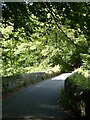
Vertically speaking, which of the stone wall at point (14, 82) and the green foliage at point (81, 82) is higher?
the green foliage at point (81, 82)

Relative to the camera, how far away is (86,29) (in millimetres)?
11023

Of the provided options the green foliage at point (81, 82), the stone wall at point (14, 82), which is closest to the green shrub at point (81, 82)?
the green foliage at point (81, 82)

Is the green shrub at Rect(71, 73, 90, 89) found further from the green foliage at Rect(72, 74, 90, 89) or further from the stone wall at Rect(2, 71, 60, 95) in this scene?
the stone wall at Rect(2, 71, 60, 95)

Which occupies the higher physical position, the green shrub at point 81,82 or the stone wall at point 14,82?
the green shrub at point 81,82

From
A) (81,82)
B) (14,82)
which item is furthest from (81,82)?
(14,82)

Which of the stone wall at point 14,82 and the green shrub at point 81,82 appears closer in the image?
the green shrub at point 81,82

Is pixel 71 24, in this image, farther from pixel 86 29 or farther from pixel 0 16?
pixel 0 16

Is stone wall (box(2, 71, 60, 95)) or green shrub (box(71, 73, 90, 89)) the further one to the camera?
stone wall (box(2, 71, 60, 95))

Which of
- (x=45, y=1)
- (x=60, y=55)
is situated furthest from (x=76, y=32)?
(x=60, y=55)

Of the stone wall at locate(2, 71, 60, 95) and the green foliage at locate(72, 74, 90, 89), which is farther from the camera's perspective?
the stone wall at locate(2, 71, 60, 95)

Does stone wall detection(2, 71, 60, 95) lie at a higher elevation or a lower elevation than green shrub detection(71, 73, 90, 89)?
lower

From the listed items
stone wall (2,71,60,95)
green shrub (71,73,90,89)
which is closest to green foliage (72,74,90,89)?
green shrub (71,73,90,89)

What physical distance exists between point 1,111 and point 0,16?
4.08 meters

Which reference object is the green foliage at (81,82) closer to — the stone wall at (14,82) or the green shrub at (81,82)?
the green shrub at (81,82)
